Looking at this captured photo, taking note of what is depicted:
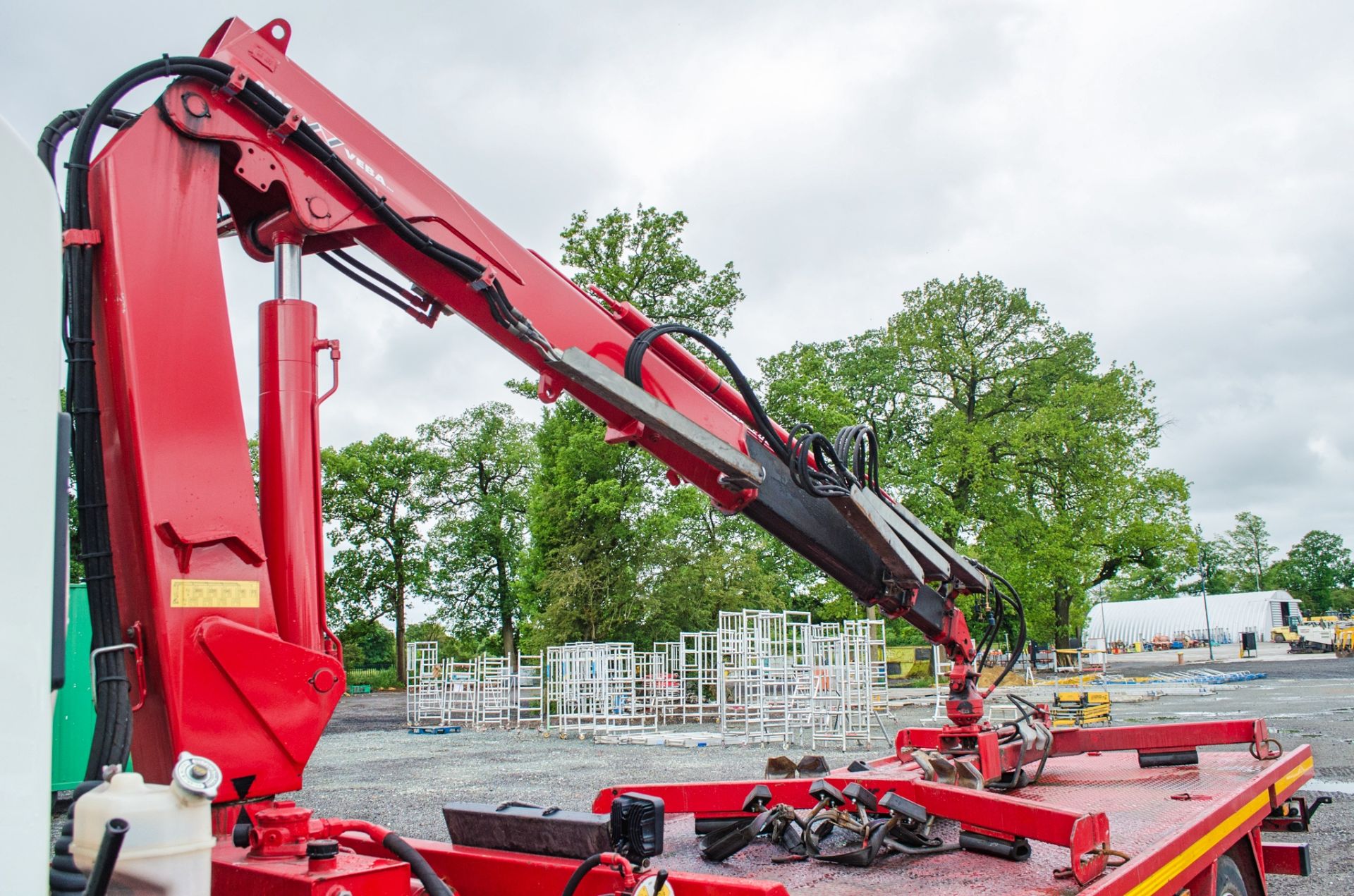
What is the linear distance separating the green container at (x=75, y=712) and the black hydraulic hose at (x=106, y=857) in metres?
8.70

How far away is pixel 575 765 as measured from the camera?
1619 cm

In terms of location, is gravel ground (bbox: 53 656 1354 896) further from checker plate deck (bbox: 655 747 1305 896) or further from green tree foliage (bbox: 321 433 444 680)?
green tree foliage (bbox: 321 433 444 680)

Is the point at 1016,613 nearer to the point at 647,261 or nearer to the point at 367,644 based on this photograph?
the point at 647,261

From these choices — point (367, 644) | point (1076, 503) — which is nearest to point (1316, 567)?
point (1076, 503)

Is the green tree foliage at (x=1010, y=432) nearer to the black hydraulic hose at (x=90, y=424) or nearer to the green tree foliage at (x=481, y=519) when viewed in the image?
the green tree foliage at (x=481, y=519)

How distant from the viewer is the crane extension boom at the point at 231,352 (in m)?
2.72

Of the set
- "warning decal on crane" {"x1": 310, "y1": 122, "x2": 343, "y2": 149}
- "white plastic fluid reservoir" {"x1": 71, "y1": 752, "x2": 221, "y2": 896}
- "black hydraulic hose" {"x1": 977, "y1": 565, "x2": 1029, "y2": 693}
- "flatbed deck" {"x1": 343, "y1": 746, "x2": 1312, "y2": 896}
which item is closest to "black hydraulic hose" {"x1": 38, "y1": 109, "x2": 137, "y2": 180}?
"warning decal on crane" {"x1": 310, "y1": 122, "x2": 343, "y2": 149}

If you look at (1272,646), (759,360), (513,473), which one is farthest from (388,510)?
(1272,646)

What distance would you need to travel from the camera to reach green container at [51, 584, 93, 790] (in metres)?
9.52

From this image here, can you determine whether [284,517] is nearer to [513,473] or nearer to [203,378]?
[203,378]

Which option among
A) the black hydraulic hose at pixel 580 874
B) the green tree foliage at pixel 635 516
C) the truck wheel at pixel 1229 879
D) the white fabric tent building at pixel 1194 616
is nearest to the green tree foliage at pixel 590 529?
the green tree foliage at pixel 635 516

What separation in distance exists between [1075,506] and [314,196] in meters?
35.7

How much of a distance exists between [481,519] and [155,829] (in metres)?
54.9

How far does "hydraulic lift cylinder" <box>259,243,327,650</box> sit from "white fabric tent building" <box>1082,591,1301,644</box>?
2989 inches
